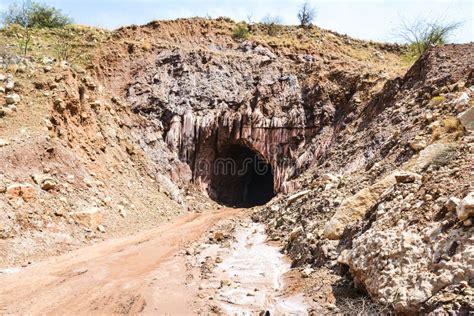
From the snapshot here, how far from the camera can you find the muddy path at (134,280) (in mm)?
6832

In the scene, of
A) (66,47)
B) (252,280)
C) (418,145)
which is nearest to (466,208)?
(252,280)

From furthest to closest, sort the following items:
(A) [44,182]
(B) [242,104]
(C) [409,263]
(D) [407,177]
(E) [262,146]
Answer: (B) [242,104] → (E) [262,146] → (A) [44,182] → (D) [407,177] → (C) [409,263]

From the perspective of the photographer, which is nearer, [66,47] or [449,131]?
[449,131]

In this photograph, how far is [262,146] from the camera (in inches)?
852

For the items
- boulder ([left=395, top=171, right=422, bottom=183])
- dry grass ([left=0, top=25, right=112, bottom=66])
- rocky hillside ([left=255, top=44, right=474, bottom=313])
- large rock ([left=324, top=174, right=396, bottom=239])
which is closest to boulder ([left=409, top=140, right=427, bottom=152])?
rocky hillside ([left=255, top=44, right=474, bottom=313])

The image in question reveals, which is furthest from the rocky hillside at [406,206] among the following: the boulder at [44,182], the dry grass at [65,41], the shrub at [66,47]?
the dry grass at [65,41]

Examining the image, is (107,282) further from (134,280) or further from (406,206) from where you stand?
(406,206)

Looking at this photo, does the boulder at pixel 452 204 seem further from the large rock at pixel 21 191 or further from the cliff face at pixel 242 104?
the cliff face at pixel 242 104

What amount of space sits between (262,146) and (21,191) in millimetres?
12526

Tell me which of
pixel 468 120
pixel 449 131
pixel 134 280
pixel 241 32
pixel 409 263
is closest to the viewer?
pixel 409 263

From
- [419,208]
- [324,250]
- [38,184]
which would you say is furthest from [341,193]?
[38,184]

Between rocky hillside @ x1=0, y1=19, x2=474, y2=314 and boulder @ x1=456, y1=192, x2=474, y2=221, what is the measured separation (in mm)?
21

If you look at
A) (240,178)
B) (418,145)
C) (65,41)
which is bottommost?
(240,178)

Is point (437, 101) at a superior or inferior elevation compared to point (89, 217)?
superior
